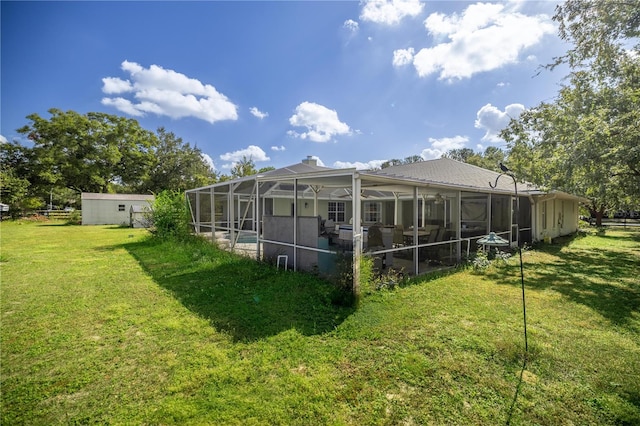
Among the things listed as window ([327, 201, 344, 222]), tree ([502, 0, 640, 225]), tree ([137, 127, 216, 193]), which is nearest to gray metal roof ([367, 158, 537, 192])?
tree ([502, 0, 640, 225])

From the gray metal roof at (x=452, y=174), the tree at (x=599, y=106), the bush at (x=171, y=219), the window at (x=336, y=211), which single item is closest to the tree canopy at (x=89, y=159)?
the window at (x=336, y=211)

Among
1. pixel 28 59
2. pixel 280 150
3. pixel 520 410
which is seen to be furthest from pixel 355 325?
pixel 280 150

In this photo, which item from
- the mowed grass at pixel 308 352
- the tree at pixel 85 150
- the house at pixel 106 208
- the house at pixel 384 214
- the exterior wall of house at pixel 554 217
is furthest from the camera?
the tree at pixel 85 150

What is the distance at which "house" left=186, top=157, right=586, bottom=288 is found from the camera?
6578 mm

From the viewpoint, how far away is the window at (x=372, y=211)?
1772 centimetres

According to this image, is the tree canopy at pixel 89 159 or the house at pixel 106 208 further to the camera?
the tree canopy at pixel 89 159

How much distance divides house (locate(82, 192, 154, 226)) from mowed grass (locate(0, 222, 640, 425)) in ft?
73.5

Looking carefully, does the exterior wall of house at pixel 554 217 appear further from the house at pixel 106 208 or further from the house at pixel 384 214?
the house at pixel 106 208

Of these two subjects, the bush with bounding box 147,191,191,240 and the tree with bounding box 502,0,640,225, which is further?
the bush with bounding box 147,191,191,240

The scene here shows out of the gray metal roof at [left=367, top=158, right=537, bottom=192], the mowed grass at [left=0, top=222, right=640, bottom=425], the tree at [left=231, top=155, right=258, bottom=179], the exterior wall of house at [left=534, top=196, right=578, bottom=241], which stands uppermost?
the tree at [left=231, top=155, right=258, bottom=179]

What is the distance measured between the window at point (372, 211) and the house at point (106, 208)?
17.9 meters

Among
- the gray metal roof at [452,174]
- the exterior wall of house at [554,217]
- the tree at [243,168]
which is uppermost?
the tree at [243,168]

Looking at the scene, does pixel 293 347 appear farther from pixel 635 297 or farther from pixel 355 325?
pixel 635 297

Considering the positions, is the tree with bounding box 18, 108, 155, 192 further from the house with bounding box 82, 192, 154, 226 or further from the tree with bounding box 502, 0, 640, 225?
the tree with bounding box 502, 0, 640, 225
